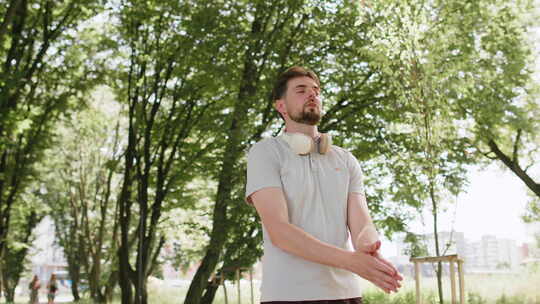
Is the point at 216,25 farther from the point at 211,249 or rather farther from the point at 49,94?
the point at 49,94

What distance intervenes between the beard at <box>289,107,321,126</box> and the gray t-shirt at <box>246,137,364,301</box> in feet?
0.34

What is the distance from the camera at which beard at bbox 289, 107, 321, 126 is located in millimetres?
2094

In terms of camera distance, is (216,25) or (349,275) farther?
(216,25)

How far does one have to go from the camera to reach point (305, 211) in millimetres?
1958

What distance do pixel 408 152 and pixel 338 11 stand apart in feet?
11.2

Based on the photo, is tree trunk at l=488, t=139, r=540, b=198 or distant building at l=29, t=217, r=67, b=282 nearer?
tree trunk at l=488, t=139, r=540, b=198

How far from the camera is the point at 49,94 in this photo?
16.3 m

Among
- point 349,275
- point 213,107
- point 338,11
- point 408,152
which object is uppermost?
point 338,11

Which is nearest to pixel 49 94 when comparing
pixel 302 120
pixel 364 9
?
pixel 364 9

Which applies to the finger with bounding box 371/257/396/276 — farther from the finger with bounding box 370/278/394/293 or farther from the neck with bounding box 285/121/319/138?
the neck with bounding box 285/121/319/138

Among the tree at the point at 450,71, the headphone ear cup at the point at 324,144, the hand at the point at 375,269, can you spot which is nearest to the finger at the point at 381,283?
the hand at the point at 375,269

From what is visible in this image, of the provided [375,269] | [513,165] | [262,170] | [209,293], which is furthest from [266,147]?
[513,165]

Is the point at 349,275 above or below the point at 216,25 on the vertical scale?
below

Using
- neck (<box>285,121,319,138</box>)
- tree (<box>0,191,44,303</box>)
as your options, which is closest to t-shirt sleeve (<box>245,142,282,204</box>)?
neck (<box>285,121,319,138</box>)
